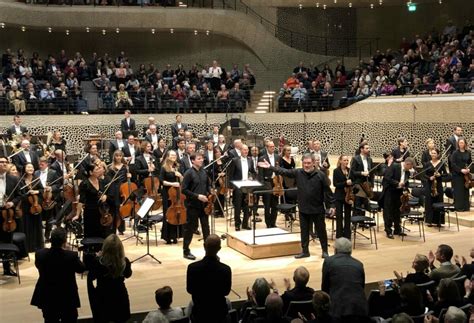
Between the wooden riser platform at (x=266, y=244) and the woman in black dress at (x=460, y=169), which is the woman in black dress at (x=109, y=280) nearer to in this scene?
the wooden riser platform at (x=266, y=244)

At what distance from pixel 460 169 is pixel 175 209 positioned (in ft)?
19.7

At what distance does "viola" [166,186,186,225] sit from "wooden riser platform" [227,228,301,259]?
39.9 inches

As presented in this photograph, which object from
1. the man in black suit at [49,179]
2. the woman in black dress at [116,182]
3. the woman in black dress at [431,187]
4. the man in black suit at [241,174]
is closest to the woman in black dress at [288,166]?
the man in black suit at [241,174]

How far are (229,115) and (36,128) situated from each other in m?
6.45

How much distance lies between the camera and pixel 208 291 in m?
5.57

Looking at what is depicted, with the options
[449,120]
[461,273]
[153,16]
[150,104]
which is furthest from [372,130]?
[461,273]

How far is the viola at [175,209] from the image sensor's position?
395 inches

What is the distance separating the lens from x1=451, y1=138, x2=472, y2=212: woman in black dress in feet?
41.0

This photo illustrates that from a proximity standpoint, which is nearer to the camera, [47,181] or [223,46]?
[47,181]

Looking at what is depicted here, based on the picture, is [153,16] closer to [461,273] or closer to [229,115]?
[229,115]

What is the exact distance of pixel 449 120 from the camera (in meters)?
18.4

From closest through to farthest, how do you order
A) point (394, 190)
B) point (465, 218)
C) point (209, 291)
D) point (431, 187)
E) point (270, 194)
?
point (209, 291), point (394, 190), point (270, 194), point (431, 187), point (465, 218)

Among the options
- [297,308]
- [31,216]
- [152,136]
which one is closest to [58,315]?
[297,308]

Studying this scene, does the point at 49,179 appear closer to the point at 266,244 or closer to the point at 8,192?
the point at 8,192
